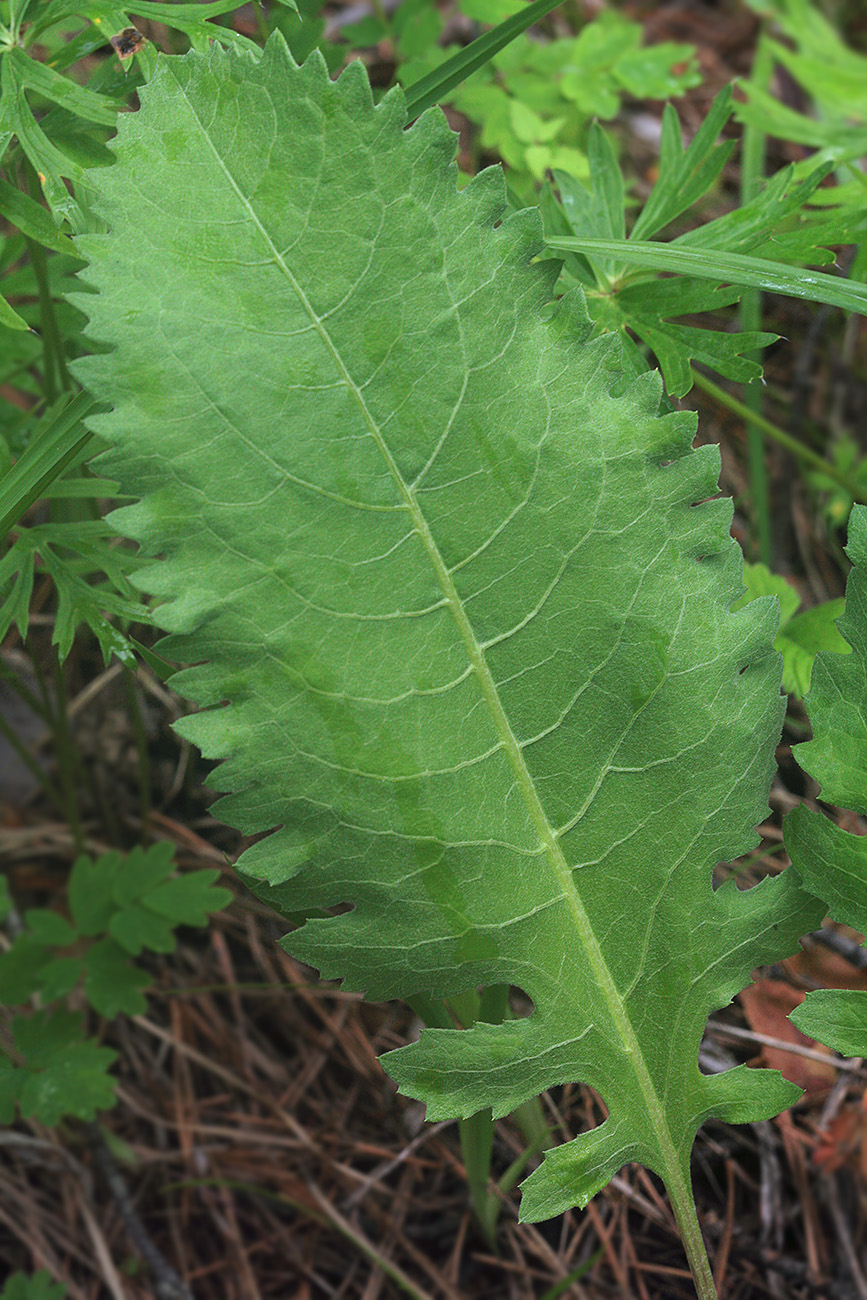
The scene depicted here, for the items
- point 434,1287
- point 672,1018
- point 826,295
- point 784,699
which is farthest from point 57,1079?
point 826,295

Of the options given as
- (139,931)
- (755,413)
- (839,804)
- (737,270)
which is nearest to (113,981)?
(139,931)

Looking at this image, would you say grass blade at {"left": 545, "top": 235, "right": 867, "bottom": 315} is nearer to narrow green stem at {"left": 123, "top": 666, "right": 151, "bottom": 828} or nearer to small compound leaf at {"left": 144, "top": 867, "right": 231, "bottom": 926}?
narrow green stem at {"left": 123, "top": 666, "right": 151, "bottom": 828}

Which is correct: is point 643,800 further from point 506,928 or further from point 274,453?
point 274,453

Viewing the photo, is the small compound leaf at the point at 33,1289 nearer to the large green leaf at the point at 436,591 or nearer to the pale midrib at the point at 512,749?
the large green leaf at the point at 436,591

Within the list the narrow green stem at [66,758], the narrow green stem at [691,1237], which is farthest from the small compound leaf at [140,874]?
the narrow green stem at [691,1237]

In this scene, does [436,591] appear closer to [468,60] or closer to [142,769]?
[468,60]

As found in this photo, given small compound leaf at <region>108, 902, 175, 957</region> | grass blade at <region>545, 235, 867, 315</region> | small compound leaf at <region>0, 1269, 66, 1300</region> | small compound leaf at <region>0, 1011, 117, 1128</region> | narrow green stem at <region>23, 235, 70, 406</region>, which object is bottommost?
small compound leaf at <region>0, 1269, 66, 1300</region>

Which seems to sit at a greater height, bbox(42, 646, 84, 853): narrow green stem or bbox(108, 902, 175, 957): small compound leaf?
bbox(42, 646, 84, 853): narrow green stem

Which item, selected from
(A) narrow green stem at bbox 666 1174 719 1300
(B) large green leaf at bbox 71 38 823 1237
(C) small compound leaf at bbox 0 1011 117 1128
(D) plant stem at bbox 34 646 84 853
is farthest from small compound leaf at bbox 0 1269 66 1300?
(A) narrow green stem at bbox 666 1174 719 1300

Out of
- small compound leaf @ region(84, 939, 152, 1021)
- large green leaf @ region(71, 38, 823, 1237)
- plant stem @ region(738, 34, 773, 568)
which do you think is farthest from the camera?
plant stem @ region(738, 34, 773, 568)
